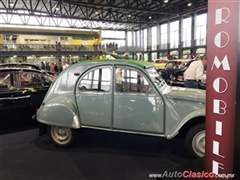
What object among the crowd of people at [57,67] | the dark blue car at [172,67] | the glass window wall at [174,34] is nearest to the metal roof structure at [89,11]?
the glass window wall at [174,34]

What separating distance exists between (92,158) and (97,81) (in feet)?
4.51

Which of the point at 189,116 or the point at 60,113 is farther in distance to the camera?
the point at 60,113

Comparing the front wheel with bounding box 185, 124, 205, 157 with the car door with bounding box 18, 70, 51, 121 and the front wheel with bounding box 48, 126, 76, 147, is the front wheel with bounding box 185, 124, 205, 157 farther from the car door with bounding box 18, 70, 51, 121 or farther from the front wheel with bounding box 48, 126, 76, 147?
the car door with bounding box 18, 70, 51, 121

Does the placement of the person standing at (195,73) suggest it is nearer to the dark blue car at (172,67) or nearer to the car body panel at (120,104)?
the car body panel at (120,104)

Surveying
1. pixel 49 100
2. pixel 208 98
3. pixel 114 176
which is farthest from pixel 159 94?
pixel 49 100

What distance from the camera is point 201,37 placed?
26.9 metres

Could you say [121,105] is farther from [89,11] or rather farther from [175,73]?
[89,11]

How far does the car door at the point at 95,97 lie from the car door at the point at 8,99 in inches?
84.6

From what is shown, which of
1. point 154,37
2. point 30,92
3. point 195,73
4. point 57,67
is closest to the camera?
point 30,92

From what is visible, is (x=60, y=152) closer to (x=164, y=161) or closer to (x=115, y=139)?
(x=115, y=139)

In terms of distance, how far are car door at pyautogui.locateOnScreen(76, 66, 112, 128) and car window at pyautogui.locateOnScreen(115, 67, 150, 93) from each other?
16 cm

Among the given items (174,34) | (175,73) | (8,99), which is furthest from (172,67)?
(174,34)

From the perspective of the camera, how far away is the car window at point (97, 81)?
3689 millimetres

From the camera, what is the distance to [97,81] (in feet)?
12.3
